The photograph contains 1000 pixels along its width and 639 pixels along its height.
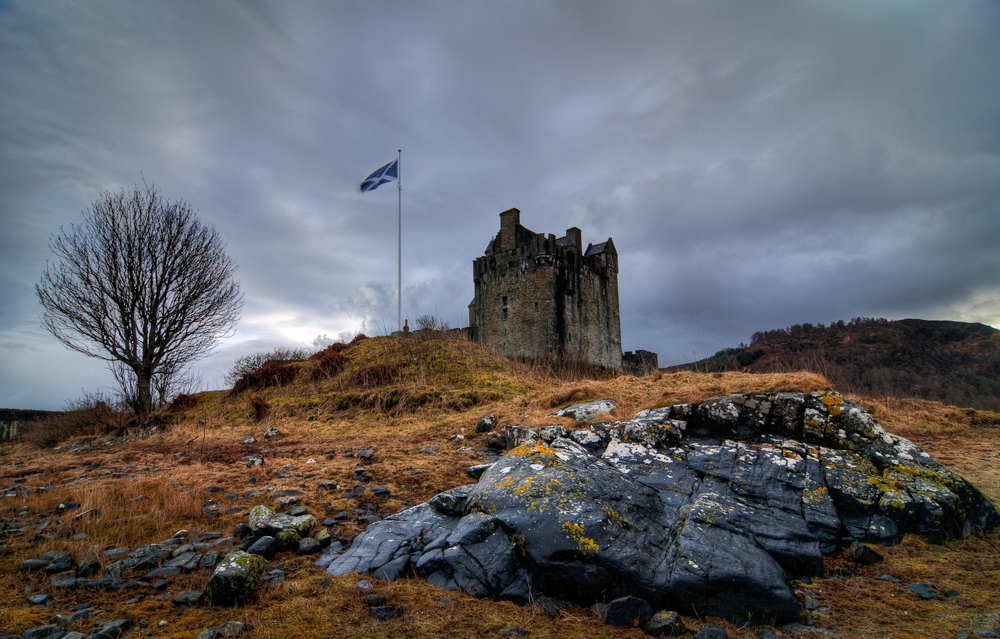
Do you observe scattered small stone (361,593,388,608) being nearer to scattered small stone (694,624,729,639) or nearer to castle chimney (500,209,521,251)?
scattered small stone (694,624,729,639)

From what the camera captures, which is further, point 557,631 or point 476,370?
point 476,370

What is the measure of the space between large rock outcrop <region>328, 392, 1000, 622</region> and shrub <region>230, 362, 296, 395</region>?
16.0 meters

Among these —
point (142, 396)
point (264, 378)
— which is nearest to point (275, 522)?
point (142, 396)

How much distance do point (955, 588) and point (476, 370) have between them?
13220 mm

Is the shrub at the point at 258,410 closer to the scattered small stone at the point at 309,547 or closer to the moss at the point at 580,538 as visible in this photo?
the scattered small stone at the point at 309,547

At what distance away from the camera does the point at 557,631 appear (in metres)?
3.52

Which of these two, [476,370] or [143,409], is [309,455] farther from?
[143,409]

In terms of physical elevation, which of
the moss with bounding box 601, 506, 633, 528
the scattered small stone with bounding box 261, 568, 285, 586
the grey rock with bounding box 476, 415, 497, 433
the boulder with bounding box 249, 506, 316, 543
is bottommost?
the scattered small stone with bounding box 261, 568, 285, 586

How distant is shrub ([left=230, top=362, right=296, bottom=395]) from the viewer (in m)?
19.3

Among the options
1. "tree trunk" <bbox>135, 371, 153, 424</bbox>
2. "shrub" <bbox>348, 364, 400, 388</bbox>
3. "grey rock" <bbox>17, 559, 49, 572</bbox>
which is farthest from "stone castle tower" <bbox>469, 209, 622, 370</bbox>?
"grey rock" <bbox>17, 559, 49, 572</bbox>

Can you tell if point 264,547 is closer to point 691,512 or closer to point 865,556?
point 691,512

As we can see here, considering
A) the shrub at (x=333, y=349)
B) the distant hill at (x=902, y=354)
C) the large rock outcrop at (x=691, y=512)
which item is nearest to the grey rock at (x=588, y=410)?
the large rock outcrop at (x=691, y=512)

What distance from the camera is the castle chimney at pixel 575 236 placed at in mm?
29123

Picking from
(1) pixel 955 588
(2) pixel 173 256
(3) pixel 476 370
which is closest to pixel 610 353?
(3) pixel 476 370
